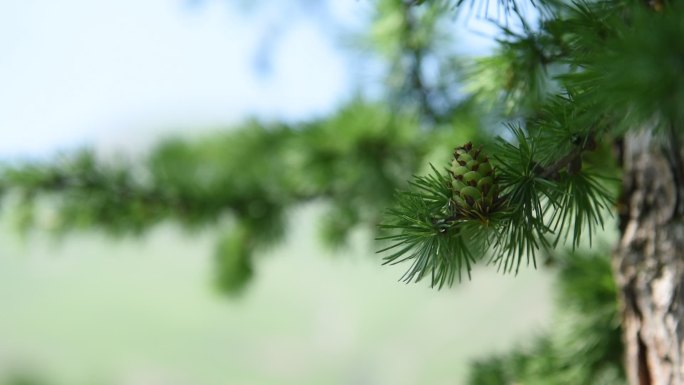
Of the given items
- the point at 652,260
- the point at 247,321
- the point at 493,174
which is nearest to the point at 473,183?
the point at 493,174

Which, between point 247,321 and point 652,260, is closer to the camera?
point 652,260

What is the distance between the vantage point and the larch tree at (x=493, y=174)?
227mm

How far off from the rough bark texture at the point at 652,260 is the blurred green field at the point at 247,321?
2250 millimetres

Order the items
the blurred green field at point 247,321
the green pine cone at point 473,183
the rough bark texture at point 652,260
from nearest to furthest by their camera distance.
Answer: the green pine cone at point 473,183
the rough bark texture at point 652,260
the blurred green field at point 247,321

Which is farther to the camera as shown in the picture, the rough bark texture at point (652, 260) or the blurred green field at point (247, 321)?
the blurred green field at point (247, 321)

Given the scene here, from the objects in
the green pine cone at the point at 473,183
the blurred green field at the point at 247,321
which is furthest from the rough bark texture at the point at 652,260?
the blurred green field at the point at 247,321

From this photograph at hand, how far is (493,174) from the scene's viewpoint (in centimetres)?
23

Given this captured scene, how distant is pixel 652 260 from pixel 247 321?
9.99 feet

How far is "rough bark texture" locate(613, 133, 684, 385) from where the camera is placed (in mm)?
349

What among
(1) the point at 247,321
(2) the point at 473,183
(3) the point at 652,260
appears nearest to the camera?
(2) the point at 473,183

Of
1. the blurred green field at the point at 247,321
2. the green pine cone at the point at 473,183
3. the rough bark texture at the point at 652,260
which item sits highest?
the blurred green field at the point at 247,321

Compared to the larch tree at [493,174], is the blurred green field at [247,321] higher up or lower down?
higher up

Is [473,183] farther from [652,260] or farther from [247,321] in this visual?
[247,321]

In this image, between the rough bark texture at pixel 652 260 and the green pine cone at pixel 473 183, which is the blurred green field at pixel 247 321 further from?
the green pine cone at pixel 473 183
